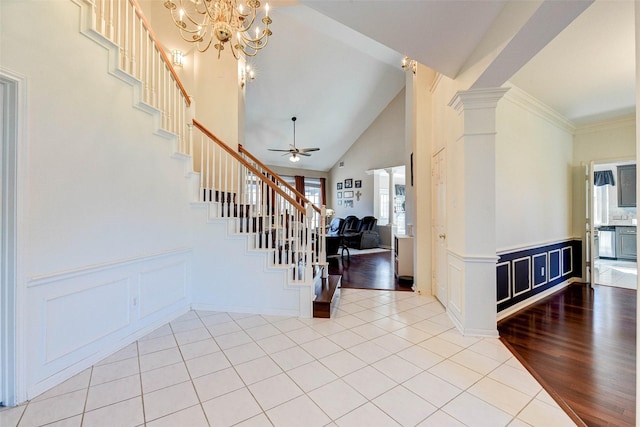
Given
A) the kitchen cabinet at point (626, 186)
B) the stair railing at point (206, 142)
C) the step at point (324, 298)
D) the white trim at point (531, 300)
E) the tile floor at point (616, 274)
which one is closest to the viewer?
the stair railing at point (206, 142)

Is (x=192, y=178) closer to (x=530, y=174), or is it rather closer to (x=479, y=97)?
(x=479, y=97)

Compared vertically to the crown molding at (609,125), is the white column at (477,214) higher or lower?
lower

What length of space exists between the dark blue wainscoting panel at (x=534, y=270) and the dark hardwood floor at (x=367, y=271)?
4.44 ft

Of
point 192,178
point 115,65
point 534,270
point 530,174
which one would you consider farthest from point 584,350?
point 115,65

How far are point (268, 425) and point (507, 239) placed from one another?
3268 mm

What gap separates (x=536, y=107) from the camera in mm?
3664

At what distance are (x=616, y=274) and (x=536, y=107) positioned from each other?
4.26m

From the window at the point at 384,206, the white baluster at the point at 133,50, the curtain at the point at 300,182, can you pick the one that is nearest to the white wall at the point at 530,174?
the white baluster at the point at 133,50

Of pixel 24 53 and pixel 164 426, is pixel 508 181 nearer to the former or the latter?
pixel 164 426

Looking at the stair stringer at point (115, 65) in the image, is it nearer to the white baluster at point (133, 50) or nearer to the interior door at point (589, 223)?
the white baluster at point (133, 50)

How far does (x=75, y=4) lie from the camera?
193cm

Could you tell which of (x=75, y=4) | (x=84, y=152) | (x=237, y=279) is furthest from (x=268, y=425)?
(x=75, y=4)

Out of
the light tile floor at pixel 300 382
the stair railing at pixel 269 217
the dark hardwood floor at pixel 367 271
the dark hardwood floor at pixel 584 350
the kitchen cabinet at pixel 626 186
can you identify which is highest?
the kitchen cabinet at pixel 626 186

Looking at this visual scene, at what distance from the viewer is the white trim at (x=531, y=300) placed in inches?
123
